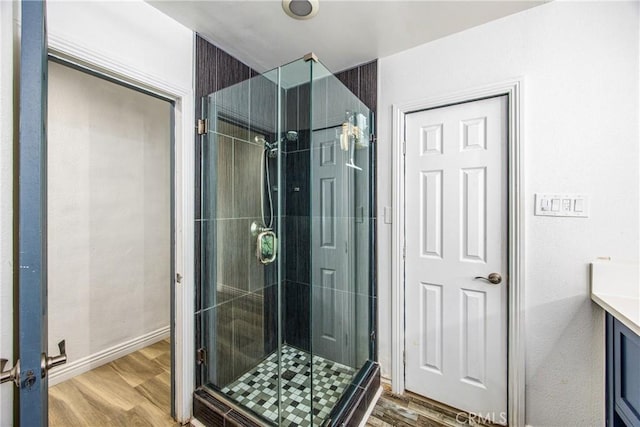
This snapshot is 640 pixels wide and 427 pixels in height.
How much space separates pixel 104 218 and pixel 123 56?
1.45 metres

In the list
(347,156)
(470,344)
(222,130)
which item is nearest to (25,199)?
(222,130)

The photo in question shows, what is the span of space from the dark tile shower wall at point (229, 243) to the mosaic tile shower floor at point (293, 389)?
0.40 ft

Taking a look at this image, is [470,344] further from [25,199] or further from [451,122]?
[25,199]

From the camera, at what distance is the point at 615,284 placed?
130cm

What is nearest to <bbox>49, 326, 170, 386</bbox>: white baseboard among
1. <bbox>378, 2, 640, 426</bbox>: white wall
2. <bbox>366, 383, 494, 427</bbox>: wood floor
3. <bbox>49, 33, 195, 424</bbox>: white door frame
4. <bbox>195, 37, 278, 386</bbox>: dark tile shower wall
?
<bbox>49, 33, 195, 424</bbox>: white door frame

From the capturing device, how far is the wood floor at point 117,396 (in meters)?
1.63

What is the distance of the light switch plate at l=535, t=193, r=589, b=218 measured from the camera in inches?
54.3

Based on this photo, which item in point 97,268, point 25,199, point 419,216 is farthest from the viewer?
point 97,268

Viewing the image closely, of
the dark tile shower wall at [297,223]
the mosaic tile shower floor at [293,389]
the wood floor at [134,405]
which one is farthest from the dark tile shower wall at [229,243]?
the wood floor at [134,405]

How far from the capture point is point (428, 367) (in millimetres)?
1808

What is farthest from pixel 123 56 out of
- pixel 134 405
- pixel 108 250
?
pixel 134 405

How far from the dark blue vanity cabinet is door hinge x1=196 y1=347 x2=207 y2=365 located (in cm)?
209

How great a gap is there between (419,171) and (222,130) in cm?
135

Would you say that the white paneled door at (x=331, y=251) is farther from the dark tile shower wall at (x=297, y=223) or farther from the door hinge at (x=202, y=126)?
the door hinge at (x=202, y=126)
